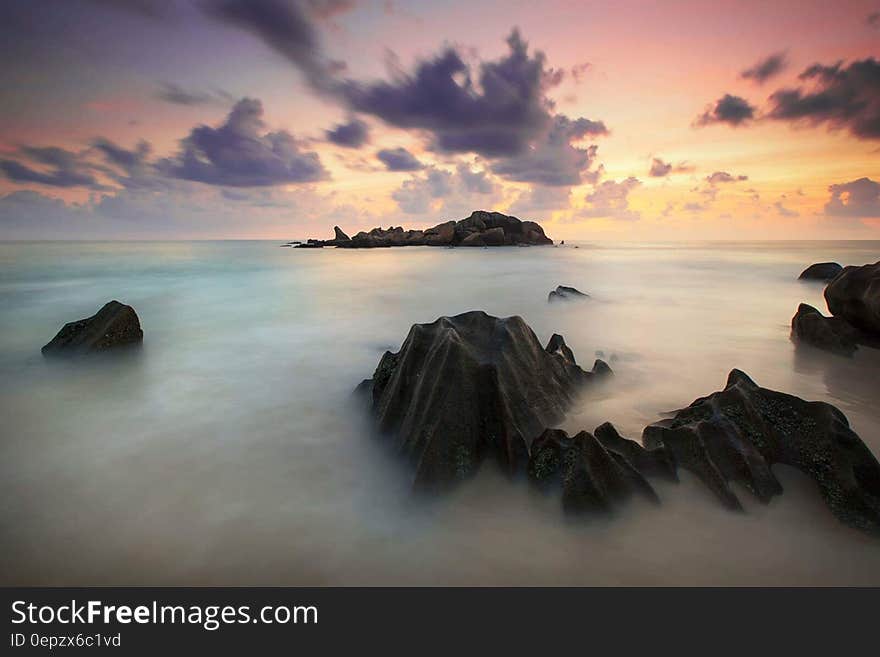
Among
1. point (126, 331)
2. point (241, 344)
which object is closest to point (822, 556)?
point (241, 344)

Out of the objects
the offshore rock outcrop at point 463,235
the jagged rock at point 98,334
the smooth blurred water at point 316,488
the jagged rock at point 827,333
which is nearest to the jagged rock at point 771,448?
the smooth blurred water at point 316,488

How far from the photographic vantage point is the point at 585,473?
3.13 metres

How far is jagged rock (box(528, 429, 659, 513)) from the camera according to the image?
10.1 ft

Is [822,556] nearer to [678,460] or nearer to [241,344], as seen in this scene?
[678,460]

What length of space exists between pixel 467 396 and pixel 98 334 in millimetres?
7773

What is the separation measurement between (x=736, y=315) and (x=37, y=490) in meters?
15.0

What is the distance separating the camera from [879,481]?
9.71 ft

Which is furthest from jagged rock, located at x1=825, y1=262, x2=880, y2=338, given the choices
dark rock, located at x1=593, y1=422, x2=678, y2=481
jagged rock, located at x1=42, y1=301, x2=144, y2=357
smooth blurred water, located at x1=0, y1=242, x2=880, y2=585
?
jagged rock, located at x1=42, y1=301, x2=144, y2=357

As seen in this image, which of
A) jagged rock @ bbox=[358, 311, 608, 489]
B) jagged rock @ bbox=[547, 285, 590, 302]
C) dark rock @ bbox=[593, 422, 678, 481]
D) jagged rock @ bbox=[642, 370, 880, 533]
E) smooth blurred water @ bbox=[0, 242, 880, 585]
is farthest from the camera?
jagged rock @ bbox=[547, 285, 590, 302]

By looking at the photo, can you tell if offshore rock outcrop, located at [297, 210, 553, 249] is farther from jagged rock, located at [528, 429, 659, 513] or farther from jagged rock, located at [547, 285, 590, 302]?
jagged rock, located at [528, 429, 659, 513]

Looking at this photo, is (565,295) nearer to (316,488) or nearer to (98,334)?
(316,488)

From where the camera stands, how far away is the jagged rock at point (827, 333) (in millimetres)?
7219

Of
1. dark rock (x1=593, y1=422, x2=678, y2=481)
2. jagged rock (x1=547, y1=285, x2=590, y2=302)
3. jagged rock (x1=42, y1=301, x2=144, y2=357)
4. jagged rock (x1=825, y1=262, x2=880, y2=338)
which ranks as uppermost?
jagged rock (x1=825, y1=262, x2=880, y2=338)

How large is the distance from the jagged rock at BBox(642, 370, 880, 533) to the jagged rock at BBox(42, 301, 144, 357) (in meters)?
9.31
